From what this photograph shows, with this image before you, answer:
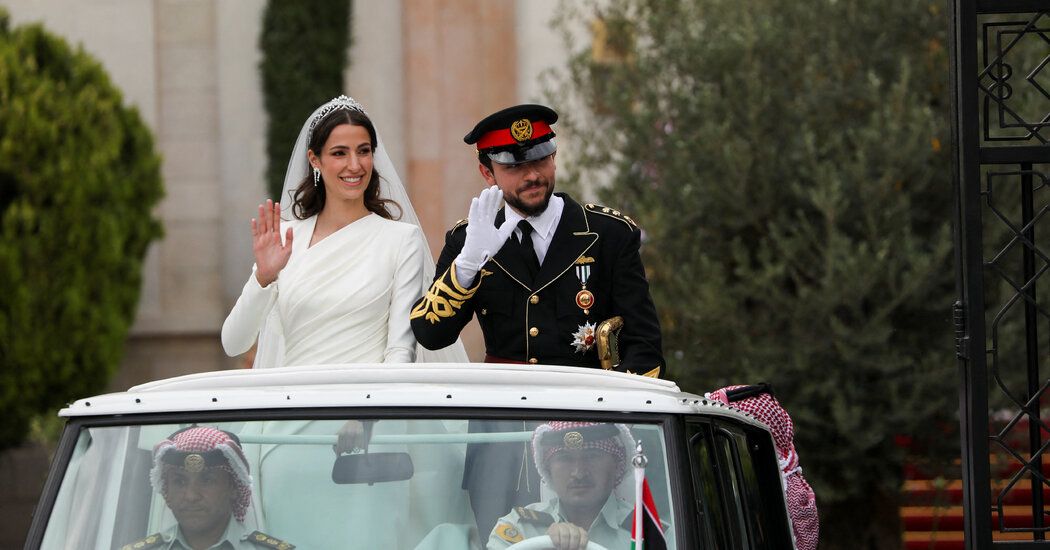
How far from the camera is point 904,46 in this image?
9398 millimetres

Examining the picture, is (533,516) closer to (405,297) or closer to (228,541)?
(228,541)

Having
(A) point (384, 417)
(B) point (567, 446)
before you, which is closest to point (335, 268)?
(A) point (384, 417)

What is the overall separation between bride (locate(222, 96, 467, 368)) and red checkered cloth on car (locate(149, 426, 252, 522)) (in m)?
1.50

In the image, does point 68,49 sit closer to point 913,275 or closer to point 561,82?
point 561,82

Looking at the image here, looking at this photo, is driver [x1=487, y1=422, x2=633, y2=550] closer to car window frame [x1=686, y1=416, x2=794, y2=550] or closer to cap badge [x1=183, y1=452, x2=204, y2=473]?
car window frame [x1=686, y1=416, x2=794, y2=550]

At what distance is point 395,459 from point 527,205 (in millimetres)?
1601

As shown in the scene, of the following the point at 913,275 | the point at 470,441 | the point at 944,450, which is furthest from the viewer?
the point at 944,450

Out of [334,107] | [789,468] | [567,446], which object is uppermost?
[334,107]

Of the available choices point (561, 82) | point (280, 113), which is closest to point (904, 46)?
point (561, 82)

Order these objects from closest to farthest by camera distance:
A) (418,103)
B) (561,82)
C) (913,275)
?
(913,275), (561,82), (418,103)

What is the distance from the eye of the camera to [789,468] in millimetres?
4895

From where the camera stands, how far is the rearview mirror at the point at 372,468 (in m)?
3.34

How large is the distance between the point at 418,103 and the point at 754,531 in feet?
28.4

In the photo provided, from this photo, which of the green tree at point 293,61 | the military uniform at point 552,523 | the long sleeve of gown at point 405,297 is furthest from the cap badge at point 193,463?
the green tree at point 293,61
